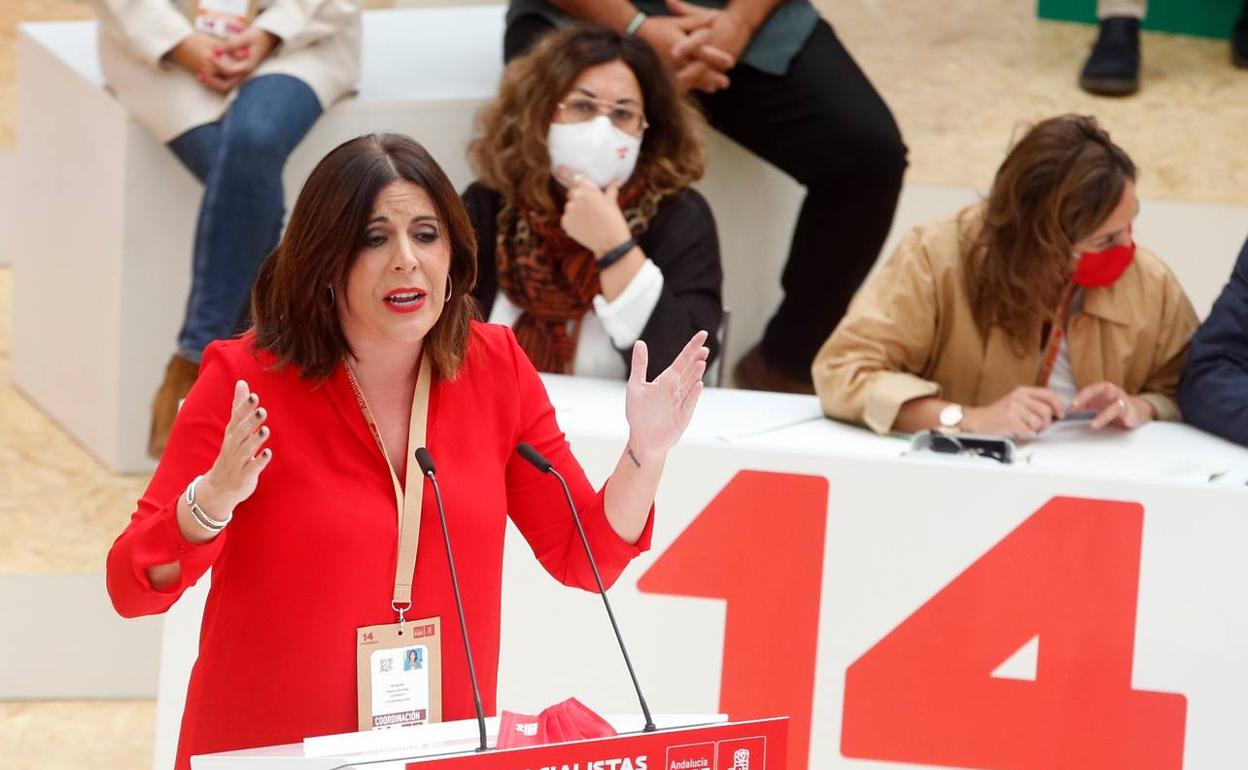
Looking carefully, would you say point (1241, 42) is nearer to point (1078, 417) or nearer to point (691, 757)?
point (1078, 417)

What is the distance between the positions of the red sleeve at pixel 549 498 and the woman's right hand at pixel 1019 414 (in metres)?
1.20

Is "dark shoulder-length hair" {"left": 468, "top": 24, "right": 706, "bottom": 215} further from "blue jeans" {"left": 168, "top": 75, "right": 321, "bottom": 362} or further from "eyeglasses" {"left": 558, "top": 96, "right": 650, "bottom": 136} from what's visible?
"blue jeans" {"left": 168, "top": 75, "right": 321, "bottom": 362}

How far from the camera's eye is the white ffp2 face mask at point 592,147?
11.8 ft

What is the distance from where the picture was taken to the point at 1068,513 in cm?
299

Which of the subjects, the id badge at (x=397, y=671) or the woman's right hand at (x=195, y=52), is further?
the woman's right hand at (x=195, y=52)

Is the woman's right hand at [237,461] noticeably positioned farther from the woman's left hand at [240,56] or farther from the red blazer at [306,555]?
the woman's left hand at [240,56]

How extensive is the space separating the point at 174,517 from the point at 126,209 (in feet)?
8.28

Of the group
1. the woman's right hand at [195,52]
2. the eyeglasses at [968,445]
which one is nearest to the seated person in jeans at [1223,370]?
the eyeglasses at [968,445]

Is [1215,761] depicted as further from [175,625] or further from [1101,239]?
[175,625]

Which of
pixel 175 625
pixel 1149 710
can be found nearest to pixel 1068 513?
pixel 1149 710

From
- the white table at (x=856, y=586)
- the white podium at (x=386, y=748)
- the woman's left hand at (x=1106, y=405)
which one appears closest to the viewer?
the white podium at (x=386, y=748)

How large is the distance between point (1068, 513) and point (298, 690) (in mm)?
1417

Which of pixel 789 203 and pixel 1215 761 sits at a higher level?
pixel 789 203

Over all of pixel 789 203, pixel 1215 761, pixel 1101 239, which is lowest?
pixel 1215 761
